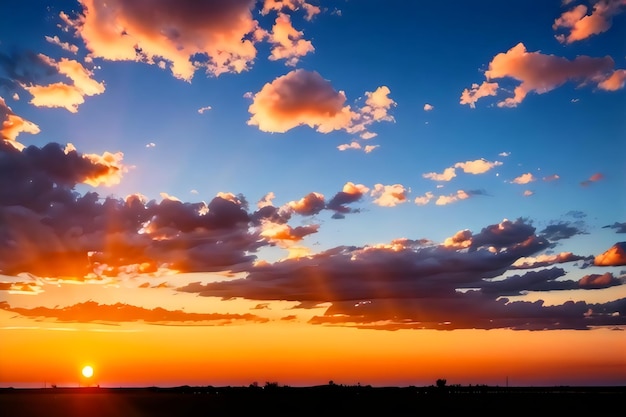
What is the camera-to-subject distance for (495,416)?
3282 inches

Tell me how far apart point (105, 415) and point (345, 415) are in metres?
35.7

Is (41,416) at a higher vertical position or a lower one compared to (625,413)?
higher

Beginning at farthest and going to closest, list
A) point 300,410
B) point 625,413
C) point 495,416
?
1. point 300,410
2. point 625,413
3. point 495,416

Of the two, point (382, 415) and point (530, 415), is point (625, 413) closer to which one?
point (530, 415)

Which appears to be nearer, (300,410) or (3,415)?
(3,415)

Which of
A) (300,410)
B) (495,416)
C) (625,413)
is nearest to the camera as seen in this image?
(495,416)

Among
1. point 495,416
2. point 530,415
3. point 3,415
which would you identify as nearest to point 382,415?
point 495,416

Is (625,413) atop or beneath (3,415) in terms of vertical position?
beneath

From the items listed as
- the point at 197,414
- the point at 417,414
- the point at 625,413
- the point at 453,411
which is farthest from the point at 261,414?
the point at 625,413

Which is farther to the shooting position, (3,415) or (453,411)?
(453,411)

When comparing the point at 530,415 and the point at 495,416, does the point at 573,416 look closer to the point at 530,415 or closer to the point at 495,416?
the point at 530,415

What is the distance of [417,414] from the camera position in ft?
288

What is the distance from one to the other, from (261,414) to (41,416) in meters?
30.4

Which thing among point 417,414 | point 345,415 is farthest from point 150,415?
point 417,414
